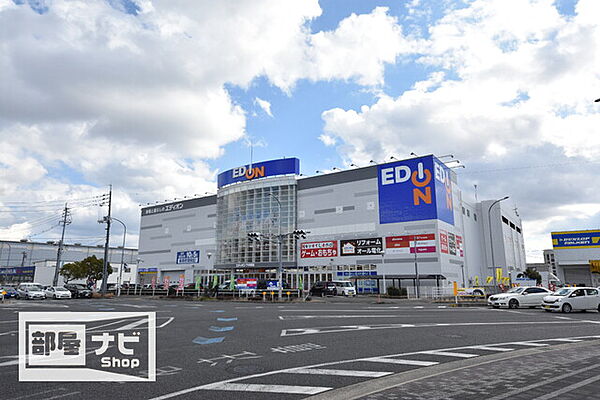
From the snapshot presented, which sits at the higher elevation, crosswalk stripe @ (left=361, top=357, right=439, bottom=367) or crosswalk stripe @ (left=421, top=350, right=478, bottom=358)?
crosswalk stripe @ (left=361, top=357, right=439, bottom=367)

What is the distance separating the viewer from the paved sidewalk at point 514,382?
5.97 metres

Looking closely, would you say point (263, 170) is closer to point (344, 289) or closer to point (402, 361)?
point (344, 289)

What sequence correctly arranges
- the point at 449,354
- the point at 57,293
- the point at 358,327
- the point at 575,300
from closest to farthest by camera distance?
the point at 449,354 → the point at 358,327 → the point at 575,300 → the point at 57,293

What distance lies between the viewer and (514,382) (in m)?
6.77

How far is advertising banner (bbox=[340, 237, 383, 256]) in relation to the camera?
5775 centimetres

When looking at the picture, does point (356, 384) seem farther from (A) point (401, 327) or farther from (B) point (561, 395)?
(A) point (401, 327)

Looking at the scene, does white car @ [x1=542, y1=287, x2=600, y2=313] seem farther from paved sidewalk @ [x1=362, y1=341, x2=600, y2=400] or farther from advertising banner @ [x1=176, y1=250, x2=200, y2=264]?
advertising banner @ [x1=176, y1=250, x2=200, y2=264]

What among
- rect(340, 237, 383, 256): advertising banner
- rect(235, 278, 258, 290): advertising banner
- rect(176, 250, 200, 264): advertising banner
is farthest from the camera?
rect(176, 250, 200, 264): advertising banner

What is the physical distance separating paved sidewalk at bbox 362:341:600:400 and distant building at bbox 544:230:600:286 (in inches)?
3459

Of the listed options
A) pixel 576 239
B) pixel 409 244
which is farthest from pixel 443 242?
pixel 576 239

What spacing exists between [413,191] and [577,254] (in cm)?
4906

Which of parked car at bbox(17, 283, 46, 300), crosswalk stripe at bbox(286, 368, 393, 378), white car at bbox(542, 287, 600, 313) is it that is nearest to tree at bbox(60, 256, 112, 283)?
parked car at bbox(17, 283, 46, 300)

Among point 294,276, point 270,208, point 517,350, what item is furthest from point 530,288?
point 270,208

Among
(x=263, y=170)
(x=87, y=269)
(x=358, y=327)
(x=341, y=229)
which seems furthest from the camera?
(x=87, y=269)
